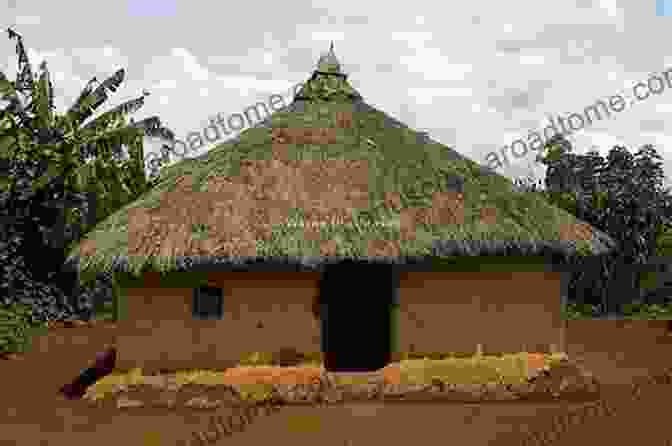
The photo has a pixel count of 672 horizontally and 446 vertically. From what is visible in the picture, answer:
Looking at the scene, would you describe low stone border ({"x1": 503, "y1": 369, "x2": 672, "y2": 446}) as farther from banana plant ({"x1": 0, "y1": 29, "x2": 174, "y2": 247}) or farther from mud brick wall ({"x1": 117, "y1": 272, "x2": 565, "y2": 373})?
banana plant ({"x1": 0, "y1": 29, "x2": 174, "y2": 247})

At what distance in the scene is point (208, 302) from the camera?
9633 millimetres

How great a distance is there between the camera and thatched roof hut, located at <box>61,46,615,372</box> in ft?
30.4

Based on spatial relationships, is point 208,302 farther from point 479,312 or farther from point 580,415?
point 580,415

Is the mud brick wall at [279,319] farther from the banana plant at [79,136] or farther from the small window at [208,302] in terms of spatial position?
the banana plant at [79,136]

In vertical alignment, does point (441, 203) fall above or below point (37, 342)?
above

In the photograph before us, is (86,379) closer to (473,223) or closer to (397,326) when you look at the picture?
(397,326)

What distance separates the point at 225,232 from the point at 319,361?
7.30 ft

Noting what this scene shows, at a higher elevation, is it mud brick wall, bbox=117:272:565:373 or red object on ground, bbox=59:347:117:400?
mud brick wall, bbox=117:272:565:373

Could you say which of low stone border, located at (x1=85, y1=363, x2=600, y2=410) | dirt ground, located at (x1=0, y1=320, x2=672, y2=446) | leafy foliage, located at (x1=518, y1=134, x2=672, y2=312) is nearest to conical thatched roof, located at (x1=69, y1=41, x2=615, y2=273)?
low stone border, located at (x1=85, y1=363, x2=600, y2=410)

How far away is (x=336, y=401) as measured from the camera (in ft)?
30.3

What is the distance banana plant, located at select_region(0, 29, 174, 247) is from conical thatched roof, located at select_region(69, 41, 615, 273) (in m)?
4.82

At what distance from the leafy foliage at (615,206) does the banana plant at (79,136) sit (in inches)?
500

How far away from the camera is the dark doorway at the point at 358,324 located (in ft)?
38.3

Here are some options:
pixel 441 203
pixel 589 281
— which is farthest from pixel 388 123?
pixel 589 281
